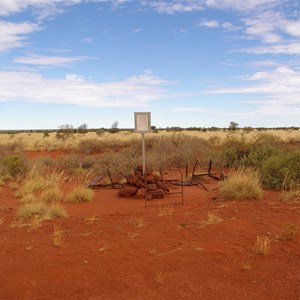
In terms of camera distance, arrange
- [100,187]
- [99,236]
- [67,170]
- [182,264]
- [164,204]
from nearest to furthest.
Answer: [182,264]
[99,236]
[164,204]
[100,187]
[67,170]

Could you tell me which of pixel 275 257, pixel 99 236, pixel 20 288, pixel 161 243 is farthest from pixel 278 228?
pixel 20 288

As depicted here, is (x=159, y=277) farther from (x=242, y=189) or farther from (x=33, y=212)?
(x=242, y=189)

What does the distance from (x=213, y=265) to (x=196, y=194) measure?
7.10 meters

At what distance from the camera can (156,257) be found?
19.7 feet

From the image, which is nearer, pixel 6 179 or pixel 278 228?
pixel 278 228

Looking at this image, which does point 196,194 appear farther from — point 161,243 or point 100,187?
point 161,243

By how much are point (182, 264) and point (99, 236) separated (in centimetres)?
205

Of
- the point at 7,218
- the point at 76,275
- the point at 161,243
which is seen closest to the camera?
the point at 76,275

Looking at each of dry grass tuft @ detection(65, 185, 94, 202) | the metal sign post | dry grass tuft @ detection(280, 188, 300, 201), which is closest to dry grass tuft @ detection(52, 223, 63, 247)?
dry grass tuft @ detection(65, 185, 94, 202)

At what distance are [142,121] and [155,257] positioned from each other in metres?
7.32

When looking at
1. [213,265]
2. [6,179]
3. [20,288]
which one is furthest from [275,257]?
[6,179]

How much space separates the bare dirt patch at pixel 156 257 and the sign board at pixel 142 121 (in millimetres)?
3969

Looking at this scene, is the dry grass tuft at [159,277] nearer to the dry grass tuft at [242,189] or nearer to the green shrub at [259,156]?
the dry grass tuft at [242,189]

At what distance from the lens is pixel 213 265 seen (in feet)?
18.6
